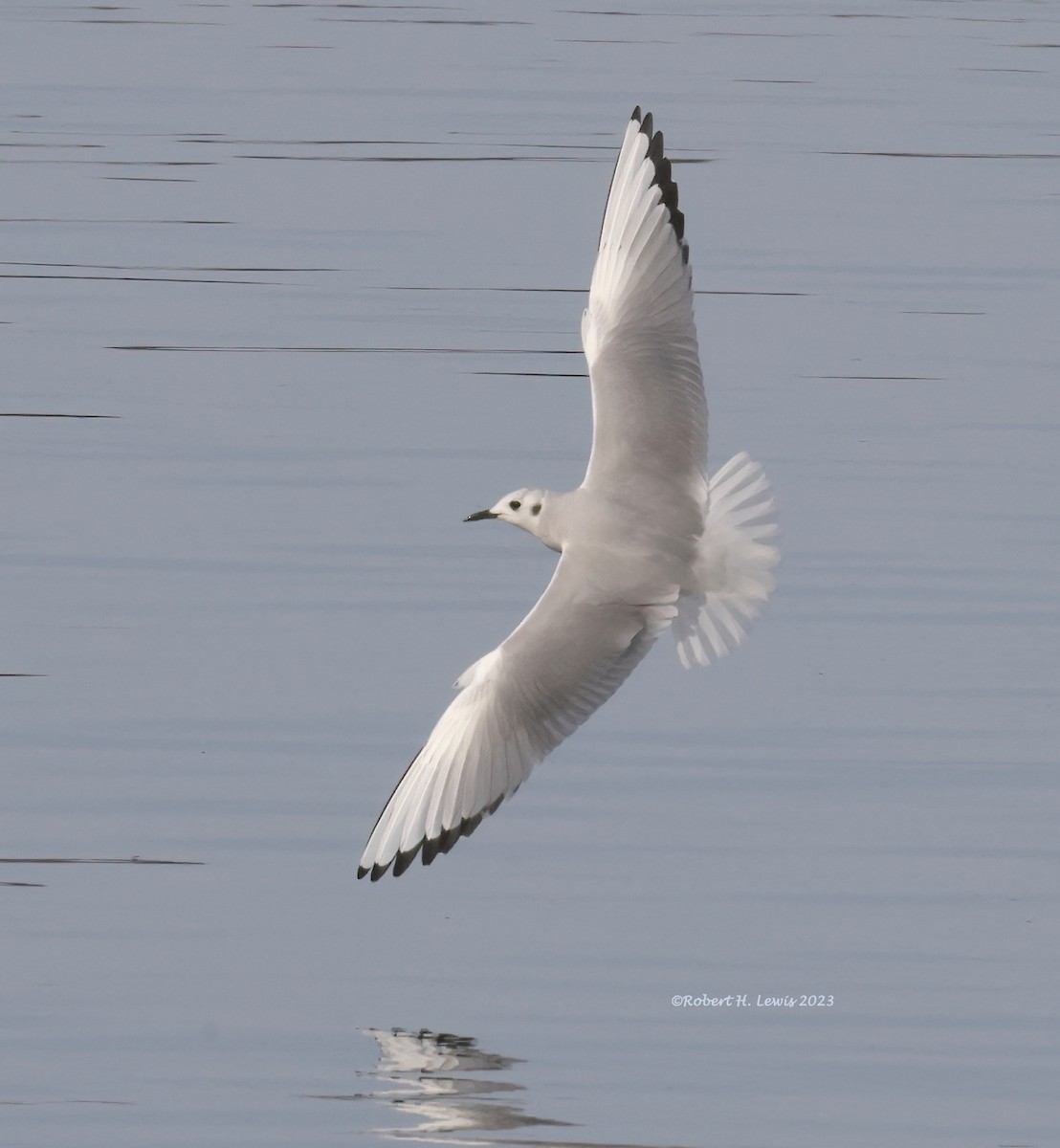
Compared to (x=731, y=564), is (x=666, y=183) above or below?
above

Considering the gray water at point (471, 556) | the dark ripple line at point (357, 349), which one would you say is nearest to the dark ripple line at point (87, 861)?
the gray water at point (471, 556)

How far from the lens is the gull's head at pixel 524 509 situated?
6121 millimetres

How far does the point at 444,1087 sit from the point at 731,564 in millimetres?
1800

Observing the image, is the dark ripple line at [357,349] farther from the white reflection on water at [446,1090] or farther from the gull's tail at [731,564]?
the white reflection on water at [446,1090]

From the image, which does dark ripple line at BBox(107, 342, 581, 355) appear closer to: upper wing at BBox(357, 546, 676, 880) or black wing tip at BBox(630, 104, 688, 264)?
black wing tip at BBox(630, 104, 688, 264)

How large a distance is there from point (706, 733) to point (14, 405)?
9.46ft

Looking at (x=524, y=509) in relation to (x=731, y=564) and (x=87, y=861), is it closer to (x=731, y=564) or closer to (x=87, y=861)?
(x=731, y=564)

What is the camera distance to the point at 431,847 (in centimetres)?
545

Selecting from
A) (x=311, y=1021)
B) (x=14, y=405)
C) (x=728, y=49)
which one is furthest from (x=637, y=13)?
(x=311, y=1021)

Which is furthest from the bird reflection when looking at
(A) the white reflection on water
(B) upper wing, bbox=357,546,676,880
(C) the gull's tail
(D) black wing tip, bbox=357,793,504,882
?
(C) the gull's tail

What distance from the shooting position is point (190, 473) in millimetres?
7480

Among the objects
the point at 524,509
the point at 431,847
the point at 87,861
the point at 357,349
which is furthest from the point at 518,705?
the point at 357,349

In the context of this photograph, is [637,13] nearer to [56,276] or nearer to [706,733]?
[56,276]

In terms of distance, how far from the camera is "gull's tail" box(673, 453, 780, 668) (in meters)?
→ 6.07
